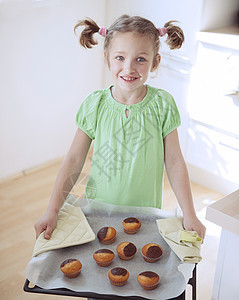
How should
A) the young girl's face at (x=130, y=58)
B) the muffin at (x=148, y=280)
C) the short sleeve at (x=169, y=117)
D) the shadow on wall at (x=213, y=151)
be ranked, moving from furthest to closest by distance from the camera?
the shadow on wall at (x=213, y=151), the short sleeve at (x=169, y=117), the young girl's face at (x=130, y=58), the muffin at (x=148, y=280)

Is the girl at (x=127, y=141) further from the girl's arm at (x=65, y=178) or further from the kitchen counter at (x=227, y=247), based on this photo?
the kitchen counter at (x=227, y=247)

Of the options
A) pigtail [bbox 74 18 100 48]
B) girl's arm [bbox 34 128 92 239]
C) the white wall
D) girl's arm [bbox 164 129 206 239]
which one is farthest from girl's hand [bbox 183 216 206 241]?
the white wall

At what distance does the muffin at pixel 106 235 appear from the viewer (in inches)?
42.6

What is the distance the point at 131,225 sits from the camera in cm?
112

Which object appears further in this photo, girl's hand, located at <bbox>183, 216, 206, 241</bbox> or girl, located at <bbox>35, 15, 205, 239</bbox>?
girl, located at <bbox>35, 15, 205, 239</bbox>

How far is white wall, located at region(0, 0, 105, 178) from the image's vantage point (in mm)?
2557

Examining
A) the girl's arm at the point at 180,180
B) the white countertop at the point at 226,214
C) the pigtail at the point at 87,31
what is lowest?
the girl's arm at the point at 180,180

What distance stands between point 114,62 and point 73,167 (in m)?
0.31

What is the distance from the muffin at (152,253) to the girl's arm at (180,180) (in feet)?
0.37

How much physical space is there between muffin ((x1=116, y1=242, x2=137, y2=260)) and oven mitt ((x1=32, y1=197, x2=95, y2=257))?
0.07 meters

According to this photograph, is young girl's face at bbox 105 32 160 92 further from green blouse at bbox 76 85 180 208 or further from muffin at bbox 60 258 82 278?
muffin at bbox 60 258 82 278

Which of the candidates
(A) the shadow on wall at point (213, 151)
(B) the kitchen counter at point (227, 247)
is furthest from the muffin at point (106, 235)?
(A) the shadow on wall at point (213, 151)

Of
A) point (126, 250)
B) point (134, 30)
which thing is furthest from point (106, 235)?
point (134, 30)

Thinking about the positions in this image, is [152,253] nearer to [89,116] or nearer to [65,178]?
[65,178]
